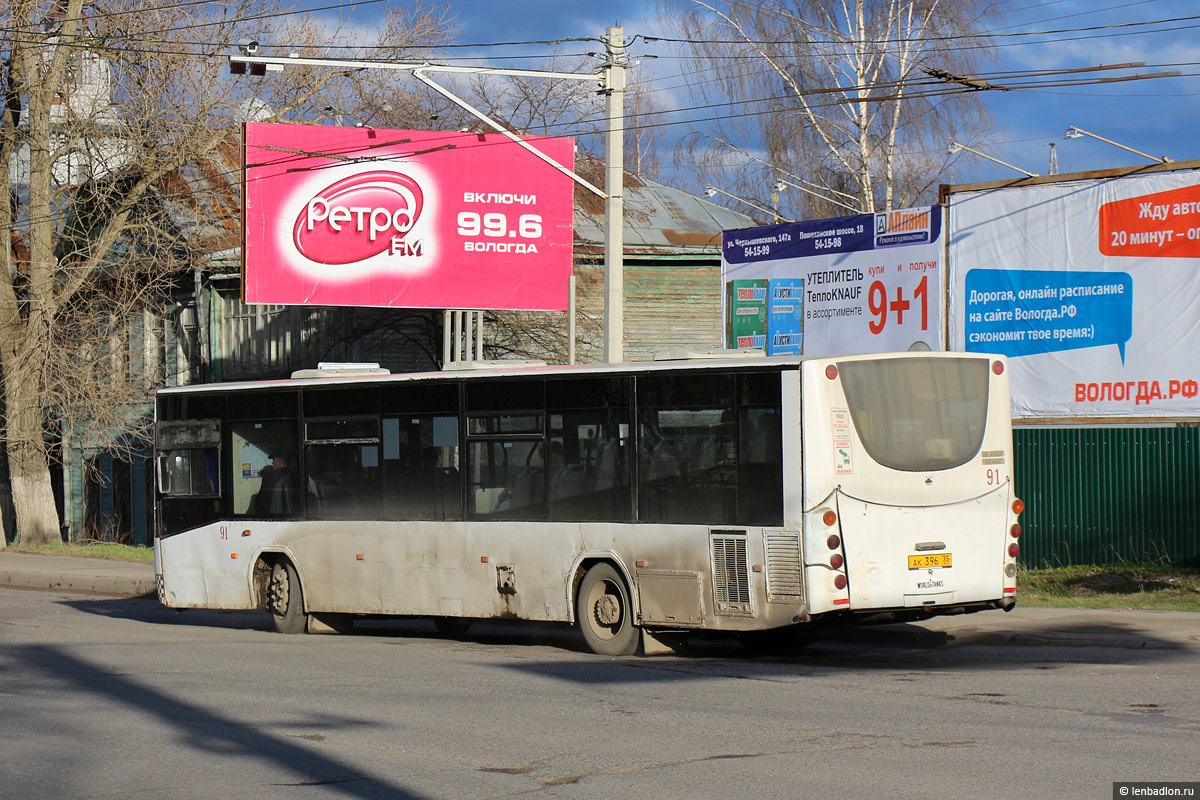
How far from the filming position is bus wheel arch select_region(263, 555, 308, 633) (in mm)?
16078

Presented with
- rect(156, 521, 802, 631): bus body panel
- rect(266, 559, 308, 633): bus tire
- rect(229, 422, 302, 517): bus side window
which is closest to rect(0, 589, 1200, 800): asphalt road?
rect(156, 521, 802, 631): bus body panel

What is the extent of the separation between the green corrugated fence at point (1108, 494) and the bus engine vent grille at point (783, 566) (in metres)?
8.80

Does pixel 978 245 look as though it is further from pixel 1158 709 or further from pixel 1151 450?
pixel 1158 709

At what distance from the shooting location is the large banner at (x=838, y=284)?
2094cm

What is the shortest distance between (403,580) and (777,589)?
15.5ft

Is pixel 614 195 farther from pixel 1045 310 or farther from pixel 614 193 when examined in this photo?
pixel 1045 310

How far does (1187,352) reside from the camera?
60.2 feet

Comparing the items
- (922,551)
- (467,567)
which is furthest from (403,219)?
(922,551)

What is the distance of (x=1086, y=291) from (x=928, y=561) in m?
8.67

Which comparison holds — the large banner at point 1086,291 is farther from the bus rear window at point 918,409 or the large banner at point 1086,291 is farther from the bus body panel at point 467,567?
the bus body panel at point 467,567

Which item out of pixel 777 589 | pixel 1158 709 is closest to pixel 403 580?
pixel 777 589

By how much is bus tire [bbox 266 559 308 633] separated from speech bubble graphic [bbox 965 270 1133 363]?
1030 cm

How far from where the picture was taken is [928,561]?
12.0 metres

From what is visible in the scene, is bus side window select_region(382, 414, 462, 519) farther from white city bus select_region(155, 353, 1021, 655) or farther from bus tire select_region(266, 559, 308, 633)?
bus tire select_region(266, 559, 308, 633)
